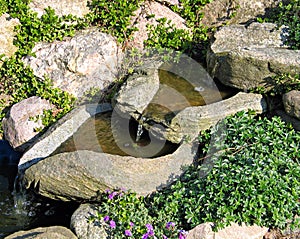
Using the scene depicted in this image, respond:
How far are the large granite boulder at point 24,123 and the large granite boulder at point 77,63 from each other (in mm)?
487

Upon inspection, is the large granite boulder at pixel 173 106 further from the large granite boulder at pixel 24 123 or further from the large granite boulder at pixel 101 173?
the large granite boulder at pixel 24 123

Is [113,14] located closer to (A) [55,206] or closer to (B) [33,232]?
(A) [55,206]

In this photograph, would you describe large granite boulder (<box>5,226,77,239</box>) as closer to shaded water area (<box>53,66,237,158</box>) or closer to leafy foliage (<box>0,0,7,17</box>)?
shaded water area (<box>53,66,237,158</box>)

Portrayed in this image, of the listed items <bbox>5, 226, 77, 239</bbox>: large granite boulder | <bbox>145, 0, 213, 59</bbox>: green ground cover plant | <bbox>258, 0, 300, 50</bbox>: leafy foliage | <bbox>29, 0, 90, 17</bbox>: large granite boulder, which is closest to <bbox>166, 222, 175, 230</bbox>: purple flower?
<bbox>5, 226, 77, 239</bbox>: large granite boulder

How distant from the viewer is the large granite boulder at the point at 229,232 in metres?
5.03

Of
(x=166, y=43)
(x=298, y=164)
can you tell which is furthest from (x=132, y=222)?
(x=166, y=43)

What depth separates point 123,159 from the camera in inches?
224

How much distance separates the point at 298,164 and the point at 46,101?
13.3 feet

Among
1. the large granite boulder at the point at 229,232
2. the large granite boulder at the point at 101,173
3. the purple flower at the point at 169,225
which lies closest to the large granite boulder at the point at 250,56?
the large granite boulder at the point at 101,173

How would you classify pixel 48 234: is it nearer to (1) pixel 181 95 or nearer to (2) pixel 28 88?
(1) pixel 181 95

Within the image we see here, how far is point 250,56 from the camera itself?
6.02m

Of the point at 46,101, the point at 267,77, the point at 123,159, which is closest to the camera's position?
the point at 123,159

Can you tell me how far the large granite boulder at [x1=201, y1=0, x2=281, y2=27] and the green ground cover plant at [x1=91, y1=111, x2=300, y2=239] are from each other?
9.15 ft

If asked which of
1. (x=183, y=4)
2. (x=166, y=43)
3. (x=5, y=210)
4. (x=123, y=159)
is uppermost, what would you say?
(x=183, y=4)
